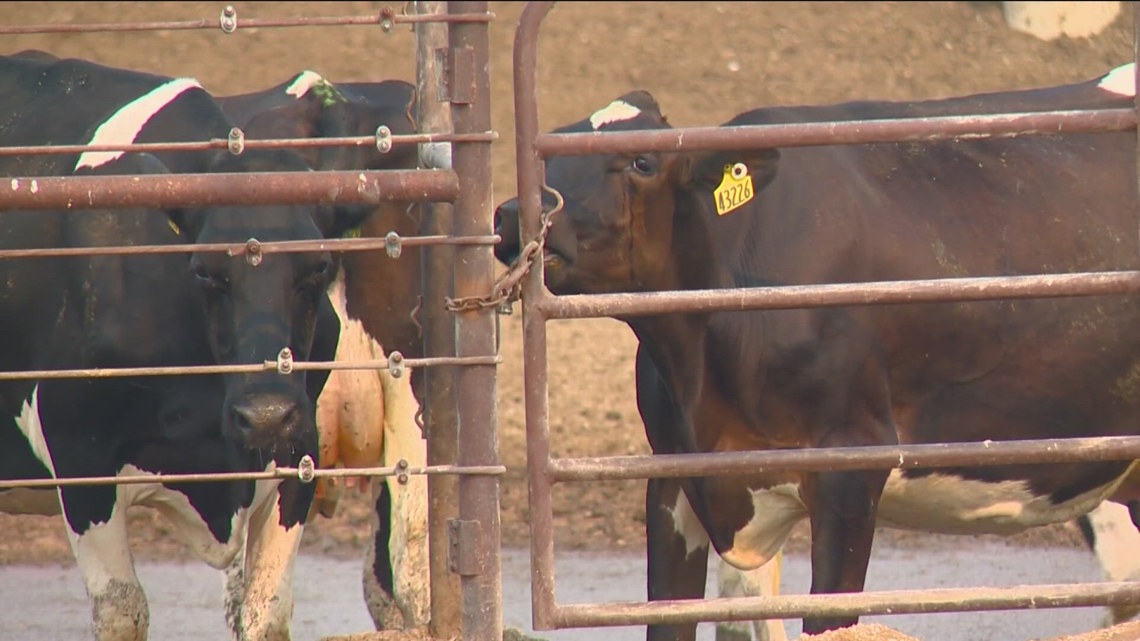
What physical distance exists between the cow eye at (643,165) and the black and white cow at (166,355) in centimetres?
89

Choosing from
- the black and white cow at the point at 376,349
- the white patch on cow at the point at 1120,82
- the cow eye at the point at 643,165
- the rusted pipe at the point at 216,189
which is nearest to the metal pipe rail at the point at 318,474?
the rusted pipe at the point at 216,189

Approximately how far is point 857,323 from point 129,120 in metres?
2.30

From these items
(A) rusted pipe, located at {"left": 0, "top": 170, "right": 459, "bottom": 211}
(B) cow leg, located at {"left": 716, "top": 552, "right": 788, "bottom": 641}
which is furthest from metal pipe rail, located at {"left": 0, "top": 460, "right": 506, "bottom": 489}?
(B) cow leg, located at {"left": 716, "top": 552, "right": 788, "bottom": 641}

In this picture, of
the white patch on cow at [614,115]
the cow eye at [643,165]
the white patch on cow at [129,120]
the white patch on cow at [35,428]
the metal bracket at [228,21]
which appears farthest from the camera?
the white patch on cow at [129,120]

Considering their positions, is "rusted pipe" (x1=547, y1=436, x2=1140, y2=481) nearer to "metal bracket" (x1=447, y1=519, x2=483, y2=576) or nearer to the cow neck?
"metal bracket" (x1=447, y1=519, x2=483, y2=576)

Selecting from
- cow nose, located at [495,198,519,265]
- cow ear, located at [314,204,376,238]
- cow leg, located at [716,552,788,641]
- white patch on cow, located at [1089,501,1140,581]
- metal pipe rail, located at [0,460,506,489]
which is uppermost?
cow ear, located at [314,204,376,238]

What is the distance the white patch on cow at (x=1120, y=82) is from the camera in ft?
18.8

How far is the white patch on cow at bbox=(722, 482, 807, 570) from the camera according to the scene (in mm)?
5277

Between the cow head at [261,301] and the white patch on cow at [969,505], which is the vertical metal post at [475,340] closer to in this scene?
the cow head at [261,301]

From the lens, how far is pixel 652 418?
5453 millimetres

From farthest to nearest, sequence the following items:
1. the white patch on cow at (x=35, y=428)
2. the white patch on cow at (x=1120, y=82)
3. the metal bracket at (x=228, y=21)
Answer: the white patch on cow at (x=1120, y=82) → the white patch on cow at (x=35, y=428) → the metal bracket at (x=228, y=21)

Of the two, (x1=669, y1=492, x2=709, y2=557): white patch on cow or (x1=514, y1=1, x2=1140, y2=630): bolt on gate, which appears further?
(x1=669, y1=492, x2=709, y2=557): white patch on cow

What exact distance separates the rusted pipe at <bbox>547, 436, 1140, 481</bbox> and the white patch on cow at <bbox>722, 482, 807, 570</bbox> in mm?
1406

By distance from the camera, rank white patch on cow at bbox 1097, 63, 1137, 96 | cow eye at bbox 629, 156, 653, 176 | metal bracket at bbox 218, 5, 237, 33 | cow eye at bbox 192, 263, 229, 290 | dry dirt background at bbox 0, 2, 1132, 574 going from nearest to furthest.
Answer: metal bracket at bbox 218, 5, 237, 33 → cow eye at bbox 192, 263, 229, 290 → cow eye at bbox 629, 156, 653, 176 → white patch on cow at bbox 1097, 63, 1137, 96 → dry dirt background at bbox 0, 2, 1132, 574
